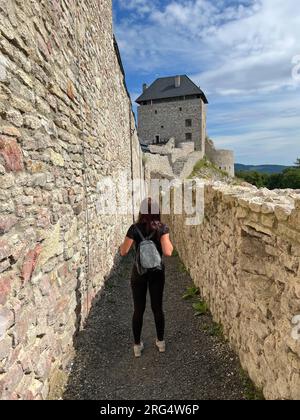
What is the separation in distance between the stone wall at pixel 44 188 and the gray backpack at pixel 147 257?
83cm

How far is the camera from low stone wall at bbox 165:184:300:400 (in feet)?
8.25

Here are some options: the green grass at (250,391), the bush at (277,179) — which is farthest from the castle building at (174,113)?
the green grass at (250,391)

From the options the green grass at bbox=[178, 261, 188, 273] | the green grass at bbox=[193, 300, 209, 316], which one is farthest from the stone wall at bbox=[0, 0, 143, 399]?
the green grass at bbox=[178, 261, 188, 273]

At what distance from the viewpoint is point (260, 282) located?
127 inches

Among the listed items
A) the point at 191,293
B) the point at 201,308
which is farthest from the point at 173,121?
the point at 201,308

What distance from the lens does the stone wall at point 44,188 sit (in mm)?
2559

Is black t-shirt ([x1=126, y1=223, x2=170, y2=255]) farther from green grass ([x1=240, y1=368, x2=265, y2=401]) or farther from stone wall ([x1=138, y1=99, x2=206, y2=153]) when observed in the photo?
stone wall ([x1=138, y1=99, x2=206, y2=153])

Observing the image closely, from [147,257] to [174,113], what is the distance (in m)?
51.0

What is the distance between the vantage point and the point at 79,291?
4.70m

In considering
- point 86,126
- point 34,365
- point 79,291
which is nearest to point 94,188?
point 86,126

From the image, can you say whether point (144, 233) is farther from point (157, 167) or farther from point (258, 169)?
point (258, 169)

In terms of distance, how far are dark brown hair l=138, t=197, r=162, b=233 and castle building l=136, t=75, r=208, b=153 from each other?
4702 centimetres

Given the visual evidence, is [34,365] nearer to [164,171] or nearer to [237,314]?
[237,314]
